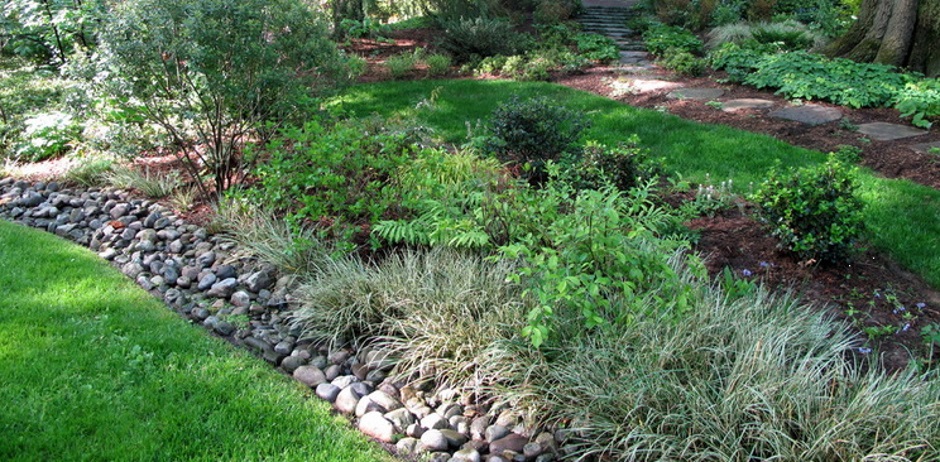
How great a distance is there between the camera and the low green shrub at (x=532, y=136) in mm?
5520

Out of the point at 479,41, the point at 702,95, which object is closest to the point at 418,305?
the point at 702,95

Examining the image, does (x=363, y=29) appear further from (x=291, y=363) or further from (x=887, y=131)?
(x=291, y=363)

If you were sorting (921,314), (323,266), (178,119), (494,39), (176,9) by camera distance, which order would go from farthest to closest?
(494,39)
(178,119)
(176,9)
(323,266)
(921,314)

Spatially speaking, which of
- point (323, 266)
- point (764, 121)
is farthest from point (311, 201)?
point (764, 121)

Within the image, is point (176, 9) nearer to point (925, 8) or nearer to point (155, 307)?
point (155, 307)

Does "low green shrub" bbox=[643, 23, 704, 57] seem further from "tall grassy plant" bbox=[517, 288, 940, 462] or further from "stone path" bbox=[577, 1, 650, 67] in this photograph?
"tall grassy plant" bbox=[517, 288, 940, 462]

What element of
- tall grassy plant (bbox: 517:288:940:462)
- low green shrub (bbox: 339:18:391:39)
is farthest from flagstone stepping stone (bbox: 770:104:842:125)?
low green shrub (bbox: 339:18:391:39)

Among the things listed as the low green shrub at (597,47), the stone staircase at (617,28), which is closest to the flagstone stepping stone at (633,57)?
the stone staircase at (617,28)

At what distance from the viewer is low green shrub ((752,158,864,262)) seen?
3947 millimetres

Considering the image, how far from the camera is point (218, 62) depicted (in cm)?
511

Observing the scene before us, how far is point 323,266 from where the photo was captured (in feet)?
14.3

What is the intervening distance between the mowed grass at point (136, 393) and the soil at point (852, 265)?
2.50m

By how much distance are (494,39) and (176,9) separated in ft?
21.1

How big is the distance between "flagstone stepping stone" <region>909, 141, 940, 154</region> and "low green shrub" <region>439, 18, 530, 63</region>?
20.0 feet
